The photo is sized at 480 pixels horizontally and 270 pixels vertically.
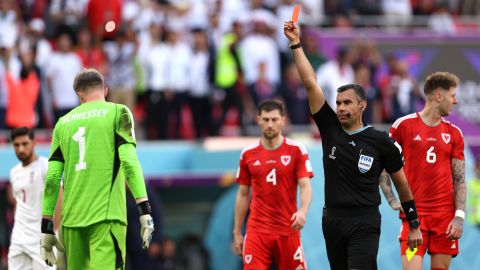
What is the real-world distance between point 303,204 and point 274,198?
17.9 inches

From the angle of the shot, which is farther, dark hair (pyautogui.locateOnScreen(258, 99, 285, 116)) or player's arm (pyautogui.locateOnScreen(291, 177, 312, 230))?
dark hair (pyautogui.locateOnScreen(258, 99, 285, 116))

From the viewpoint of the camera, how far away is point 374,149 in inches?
415

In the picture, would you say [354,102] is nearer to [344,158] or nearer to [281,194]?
[344,158]

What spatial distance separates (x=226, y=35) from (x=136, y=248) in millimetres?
5547

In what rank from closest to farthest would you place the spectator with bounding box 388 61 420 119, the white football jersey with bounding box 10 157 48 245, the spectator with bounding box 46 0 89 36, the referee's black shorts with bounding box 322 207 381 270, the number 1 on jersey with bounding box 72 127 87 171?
the number 1 on jersey with bounding box 72 127 87 171 < the referee's black shorts with bounding box 322 207 381 270 < the white football jersey with bounding box 10 157 48 245 < the spectator with bounding box 46 0 89 36 < the spectator with bounding box 388 61 420 119

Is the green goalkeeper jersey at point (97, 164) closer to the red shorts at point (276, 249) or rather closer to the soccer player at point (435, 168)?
the red shorts at point (276, 249)

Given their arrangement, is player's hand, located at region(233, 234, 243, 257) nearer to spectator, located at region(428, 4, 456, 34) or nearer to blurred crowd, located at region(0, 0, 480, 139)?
blurred crowd, located at region(0, 0, 480, 139)

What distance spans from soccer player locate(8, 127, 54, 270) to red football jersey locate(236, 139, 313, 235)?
2.37 metres

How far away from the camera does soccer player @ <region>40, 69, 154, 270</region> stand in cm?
1002

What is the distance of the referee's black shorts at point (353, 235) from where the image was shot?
10.5 meters

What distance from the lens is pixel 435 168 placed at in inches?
461

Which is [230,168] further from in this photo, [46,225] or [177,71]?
[46,225]

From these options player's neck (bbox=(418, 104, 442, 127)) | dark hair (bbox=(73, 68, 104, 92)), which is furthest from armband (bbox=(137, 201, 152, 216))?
player's neck (bbox=(418, 104, 442, 127))

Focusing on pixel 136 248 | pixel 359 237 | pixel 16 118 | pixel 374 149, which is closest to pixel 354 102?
pixel 374 149
